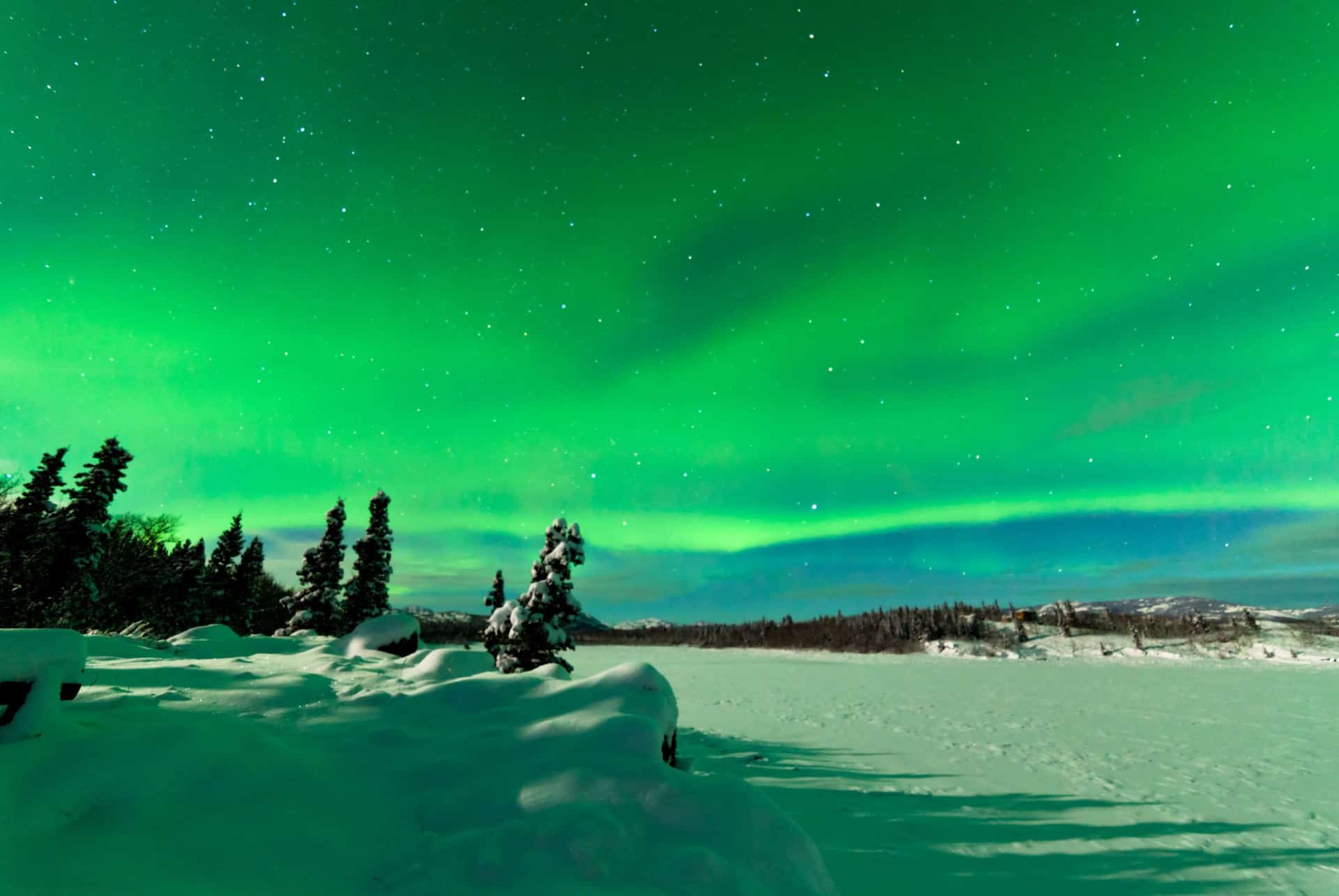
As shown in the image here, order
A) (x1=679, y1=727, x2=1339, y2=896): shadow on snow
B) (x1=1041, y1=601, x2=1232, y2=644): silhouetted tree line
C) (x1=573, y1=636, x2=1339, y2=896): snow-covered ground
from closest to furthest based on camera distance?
(x1=679, y1=727, x2=1339, y2=896): shadow on snow
(x1=573, y1=636, x2=1339, y2=896): snow-covered ground
(x1=1041, y1=601, x2=1232, y2=644): silhouetted tree line

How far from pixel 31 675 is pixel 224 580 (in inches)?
2109

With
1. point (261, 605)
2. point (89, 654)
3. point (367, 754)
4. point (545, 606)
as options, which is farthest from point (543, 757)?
point (261, 605)

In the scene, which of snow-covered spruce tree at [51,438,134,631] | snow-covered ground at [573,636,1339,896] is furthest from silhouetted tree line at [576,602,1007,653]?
snow-covered spruce tree at [51,438,134,631]

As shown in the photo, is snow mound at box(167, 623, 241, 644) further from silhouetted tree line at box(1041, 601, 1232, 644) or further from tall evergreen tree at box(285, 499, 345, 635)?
silhouetted tree line at box(1041, 601, 1232, 644)

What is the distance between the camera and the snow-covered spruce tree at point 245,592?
4819 cm

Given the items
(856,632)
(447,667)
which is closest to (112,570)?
(447,667)

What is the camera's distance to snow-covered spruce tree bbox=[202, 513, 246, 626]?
152 ft

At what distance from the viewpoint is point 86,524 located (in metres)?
34.6

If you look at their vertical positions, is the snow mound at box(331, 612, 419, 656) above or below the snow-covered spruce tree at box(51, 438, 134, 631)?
below

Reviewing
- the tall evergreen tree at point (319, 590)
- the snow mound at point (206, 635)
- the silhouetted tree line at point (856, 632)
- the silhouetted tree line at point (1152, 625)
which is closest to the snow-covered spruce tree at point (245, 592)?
the tall evergreen tree at point (319, 590)

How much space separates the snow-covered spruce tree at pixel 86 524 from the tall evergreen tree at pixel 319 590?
1104 centimetres

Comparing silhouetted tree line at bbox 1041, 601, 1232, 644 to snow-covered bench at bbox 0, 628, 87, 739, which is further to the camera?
silhouetted tree line at bbox 1041, 601, 1232, 644

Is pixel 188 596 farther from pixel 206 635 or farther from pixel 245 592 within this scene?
pixel 206 635

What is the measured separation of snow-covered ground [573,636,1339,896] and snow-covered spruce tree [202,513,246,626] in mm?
41771
